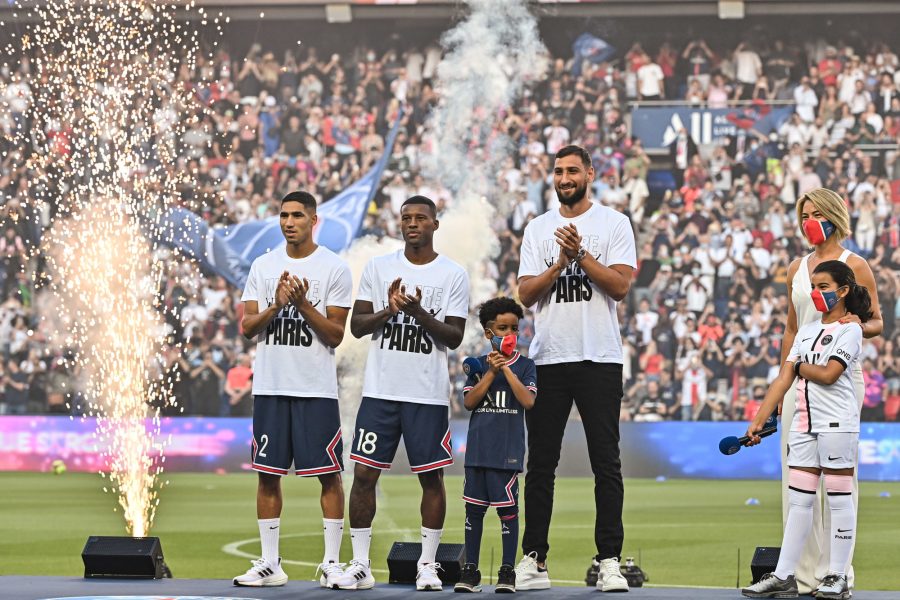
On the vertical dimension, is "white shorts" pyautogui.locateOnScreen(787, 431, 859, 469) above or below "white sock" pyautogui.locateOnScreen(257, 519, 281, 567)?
above

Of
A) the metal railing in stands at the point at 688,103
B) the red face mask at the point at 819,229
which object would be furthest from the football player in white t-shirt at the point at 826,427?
the metal railing in stands at the point at 688,103

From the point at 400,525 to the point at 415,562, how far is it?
6877mm

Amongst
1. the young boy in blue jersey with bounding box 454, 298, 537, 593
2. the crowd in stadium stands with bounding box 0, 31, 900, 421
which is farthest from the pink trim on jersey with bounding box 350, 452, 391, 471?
the crowd in stadium stands with bounding box 0, 31, 900, 421

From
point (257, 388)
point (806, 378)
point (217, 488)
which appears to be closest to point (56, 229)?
point (217, 488)

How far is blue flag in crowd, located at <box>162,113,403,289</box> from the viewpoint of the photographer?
20969mm

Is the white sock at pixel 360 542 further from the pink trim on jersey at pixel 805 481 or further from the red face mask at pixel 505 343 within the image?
the pink trim on jersey at pixel 805 481

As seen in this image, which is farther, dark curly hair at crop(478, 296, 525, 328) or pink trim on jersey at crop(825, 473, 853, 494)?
dark curly hair at crop(478, 296, 525, 328)

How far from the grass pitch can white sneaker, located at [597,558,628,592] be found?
9.42 ft

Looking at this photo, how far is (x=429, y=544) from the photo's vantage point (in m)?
6.36

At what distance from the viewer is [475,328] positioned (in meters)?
21.4

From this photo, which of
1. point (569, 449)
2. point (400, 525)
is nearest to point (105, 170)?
point (569, 449)

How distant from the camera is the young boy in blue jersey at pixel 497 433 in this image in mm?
6172

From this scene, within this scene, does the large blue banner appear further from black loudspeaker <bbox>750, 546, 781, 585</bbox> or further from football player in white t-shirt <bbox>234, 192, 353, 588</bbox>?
black loudspeaker <bbox>750, 546, 781, 585</bbox>

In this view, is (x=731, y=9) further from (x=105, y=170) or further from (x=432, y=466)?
(x=432, y=466)
